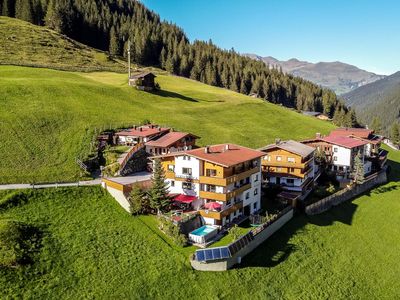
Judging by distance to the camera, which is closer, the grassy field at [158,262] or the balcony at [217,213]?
the grassy field at [158,262]

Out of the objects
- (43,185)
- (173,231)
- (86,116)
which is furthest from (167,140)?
(173,231)

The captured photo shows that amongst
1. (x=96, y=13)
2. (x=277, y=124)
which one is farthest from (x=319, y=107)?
(x=96, y=13)

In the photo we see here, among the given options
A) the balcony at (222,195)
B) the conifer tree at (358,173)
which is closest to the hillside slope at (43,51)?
the balcony at (222,195)

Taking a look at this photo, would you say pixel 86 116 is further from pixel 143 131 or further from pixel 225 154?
pixel 225 154

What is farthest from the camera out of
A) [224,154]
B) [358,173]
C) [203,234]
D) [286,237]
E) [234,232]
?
[358,173]

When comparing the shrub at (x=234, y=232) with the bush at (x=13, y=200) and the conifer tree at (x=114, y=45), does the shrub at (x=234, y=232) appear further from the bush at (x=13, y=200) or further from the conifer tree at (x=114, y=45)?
the conifer tree at (x=114, y=45)

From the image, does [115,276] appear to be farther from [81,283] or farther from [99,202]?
[99,202]
